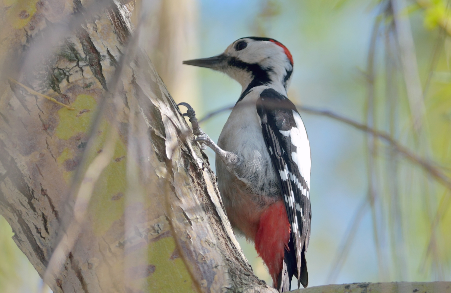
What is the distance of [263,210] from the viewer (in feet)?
8.00

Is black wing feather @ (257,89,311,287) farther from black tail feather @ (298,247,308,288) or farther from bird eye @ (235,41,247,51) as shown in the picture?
bird eye @ (235,41,247,51)

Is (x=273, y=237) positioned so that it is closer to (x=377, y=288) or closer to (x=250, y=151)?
(x=250, y=151)

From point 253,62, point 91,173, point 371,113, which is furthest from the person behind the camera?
point 253,62

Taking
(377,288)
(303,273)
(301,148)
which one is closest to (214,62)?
(301,148)

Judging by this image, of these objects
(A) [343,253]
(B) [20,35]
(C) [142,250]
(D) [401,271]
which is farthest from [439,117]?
(B) [20,35]

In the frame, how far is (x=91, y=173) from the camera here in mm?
1250

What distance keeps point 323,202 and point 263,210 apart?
87.4 inches

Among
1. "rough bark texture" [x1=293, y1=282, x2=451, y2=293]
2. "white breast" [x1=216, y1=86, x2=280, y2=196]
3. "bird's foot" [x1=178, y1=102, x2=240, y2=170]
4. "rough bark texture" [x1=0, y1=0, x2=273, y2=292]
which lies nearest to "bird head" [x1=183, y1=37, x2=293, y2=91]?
"white breast" [x1=216, y1=86, x2=280, y2=196]

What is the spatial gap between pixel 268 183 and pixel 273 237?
28cm

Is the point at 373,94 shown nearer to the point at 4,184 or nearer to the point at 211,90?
the point at 4,184

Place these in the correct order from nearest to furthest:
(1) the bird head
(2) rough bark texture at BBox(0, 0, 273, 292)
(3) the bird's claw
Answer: (2) rough bark texture at BBox(0, 0, 273, 292)
(3) the bird's claw
(1) the bird head

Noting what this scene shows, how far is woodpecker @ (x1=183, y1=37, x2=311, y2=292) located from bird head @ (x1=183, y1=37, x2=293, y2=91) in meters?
0.33

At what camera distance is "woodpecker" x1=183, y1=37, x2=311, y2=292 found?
2377 millimetres

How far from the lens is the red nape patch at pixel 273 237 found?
237 centimetres
